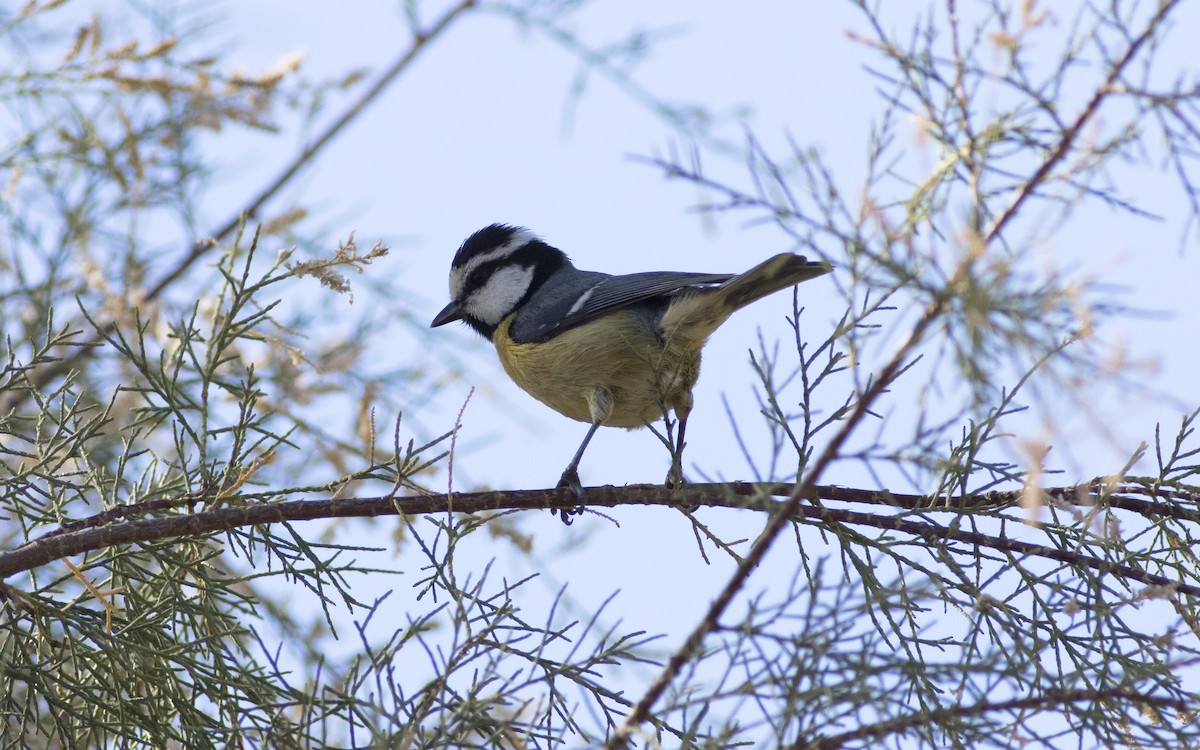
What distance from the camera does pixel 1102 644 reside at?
2.15m

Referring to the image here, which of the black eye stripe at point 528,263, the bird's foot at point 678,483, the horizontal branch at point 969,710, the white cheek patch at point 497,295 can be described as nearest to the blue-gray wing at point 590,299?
the white cheek patch at point 497,295

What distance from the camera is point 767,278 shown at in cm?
325

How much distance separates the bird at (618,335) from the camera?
3441 mm

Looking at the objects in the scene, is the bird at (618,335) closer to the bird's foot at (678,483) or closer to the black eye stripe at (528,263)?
the black eye stripe at (528,263)

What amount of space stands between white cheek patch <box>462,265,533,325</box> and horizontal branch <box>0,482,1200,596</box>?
1931mm

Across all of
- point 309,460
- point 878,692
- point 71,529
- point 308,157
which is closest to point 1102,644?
point 878,692

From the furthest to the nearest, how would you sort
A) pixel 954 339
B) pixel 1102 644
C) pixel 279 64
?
pixel 279 64 → pixel 1102 644 → pixel 954 339

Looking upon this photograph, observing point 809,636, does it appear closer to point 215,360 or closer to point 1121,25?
point 1121,25

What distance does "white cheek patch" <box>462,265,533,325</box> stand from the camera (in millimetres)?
4570

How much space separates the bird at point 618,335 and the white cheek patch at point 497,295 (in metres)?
0.09

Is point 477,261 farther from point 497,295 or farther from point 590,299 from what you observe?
point 590,299

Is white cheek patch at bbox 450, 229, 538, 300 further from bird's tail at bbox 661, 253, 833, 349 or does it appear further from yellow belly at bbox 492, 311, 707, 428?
bird's tail at bbox 661, 253, 833, 349

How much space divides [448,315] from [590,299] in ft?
2.85

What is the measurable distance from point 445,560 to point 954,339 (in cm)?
106
